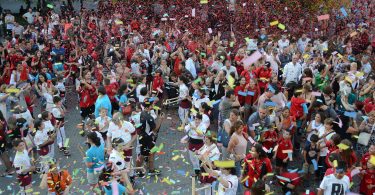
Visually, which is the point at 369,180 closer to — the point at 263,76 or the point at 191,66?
the point at 263,76

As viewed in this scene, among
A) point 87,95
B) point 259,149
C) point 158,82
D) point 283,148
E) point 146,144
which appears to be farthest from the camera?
point 158,82

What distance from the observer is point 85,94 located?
36.8 ft

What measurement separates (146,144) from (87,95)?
274 cm

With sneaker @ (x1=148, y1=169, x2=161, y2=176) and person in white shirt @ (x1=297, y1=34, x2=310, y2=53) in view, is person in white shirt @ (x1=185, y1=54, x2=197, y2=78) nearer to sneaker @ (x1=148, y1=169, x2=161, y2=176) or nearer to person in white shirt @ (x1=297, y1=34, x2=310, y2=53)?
sneaker @ (x1=148, y1=169, x2=161, y2=176)

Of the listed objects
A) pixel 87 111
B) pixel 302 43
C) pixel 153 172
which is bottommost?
pixel 153 172

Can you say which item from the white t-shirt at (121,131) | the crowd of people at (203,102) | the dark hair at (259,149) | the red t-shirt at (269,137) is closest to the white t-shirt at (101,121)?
the crowd of people at (203,102)

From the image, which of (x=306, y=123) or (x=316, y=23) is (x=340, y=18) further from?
(x=306, y=123)

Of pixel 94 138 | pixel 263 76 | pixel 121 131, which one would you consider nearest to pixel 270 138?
pixel 121 131

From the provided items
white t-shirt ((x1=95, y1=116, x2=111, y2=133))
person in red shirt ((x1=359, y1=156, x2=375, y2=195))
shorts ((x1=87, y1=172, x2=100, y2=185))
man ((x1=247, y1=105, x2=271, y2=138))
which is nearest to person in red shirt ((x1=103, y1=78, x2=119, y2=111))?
white t-shirt ((x1=95, y1=116, x2=111, y2=133))

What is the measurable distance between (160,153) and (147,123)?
1999 millimetres

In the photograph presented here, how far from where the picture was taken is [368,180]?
7.93 metres

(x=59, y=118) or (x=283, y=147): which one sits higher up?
(x=59, y=118)

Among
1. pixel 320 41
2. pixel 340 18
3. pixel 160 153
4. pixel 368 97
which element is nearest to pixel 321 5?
pixel 340 18

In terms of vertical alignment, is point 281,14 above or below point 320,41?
above
